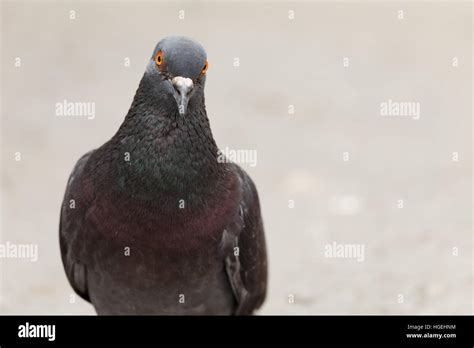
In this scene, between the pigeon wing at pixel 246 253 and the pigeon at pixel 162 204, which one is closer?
the pigeon at pixel 162 204

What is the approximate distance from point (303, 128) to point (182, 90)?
27.7 feet

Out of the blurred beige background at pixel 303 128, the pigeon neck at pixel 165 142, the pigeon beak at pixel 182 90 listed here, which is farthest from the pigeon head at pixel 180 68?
the blurred beige background at pixel 303 128

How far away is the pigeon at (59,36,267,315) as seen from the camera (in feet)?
17.7

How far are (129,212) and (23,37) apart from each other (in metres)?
10.8

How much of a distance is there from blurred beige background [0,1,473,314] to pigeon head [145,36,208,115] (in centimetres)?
367

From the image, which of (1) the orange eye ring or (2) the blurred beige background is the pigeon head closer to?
(1) the orange eye ring

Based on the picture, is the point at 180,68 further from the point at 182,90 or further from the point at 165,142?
the point at 165,142

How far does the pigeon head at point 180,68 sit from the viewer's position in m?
5.14

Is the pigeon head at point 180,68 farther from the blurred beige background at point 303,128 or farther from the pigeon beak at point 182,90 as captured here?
the blurred beige background at point 303,128

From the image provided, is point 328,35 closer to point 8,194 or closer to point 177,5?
point 177,5

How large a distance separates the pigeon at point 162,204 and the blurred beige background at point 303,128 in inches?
104

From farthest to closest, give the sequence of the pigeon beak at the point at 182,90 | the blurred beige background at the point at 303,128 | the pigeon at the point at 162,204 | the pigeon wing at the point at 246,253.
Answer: the blurred beige background at the point at 303,128 → the pigeon wing at the point at 246,253 → the pigeon at the point at 162,204 → the pigeon beak at the point at 182,90

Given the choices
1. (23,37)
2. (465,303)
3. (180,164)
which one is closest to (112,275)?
(180,164)

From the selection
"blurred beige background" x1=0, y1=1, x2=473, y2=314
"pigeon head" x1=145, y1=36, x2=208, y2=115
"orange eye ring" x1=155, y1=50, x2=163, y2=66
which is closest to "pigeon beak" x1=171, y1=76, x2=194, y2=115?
"pigeon head" x1=145, y1=36, x2=208, y2=115
